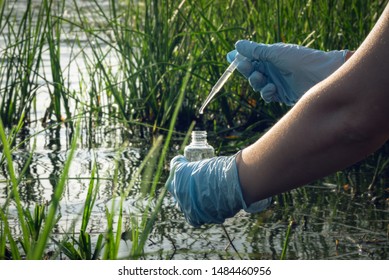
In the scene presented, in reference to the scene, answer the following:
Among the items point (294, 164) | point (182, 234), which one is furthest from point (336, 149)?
point (182, 234)

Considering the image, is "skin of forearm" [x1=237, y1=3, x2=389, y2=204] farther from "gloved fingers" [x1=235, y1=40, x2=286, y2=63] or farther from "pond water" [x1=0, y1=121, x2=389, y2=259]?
"gloved fingers" [x1=235, y1=40, x2=286, y2=63]

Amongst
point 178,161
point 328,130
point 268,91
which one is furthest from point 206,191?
point 268,91

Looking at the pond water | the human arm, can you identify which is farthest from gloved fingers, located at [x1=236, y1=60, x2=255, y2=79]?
the human arm

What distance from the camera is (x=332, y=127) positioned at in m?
2.62

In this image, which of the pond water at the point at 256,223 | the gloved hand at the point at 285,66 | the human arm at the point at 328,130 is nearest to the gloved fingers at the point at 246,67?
the gloved hand at the point at 285,66

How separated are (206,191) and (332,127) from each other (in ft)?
2.46

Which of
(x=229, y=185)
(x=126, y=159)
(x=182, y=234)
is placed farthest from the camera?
(x=126, y=159)

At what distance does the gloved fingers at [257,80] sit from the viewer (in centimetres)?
402

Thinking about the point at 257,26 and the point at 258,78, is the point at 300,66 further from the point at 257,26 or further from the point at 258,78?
the point at 257,26

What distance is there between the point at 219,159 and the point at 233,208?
17 centimetres

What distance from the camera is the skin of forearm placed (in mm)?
2521

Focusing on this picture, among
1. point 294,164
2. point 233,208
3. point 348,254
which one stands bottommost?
point 348,254
